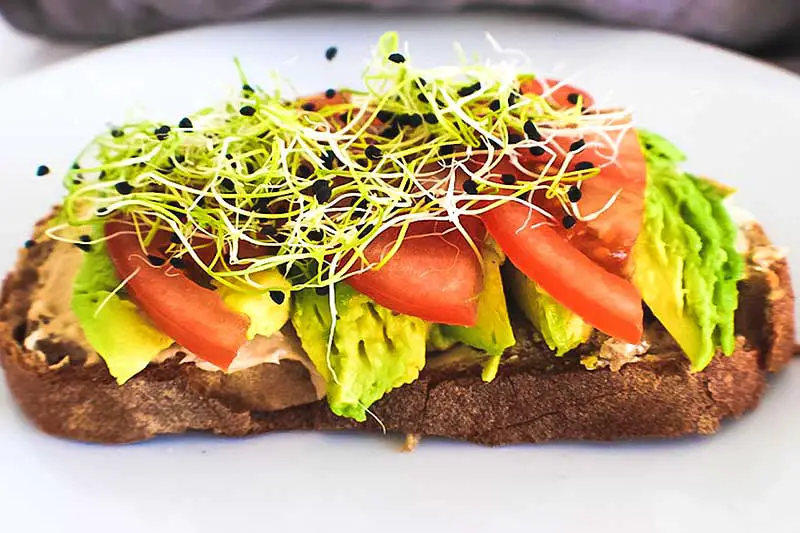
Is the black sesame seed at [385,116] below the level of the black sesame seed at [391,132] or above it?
above

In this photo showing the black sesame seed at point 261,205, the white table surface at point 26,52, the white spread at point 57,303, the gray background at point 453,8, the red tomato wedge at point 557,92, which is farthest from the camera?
the white table surface at point 26,52

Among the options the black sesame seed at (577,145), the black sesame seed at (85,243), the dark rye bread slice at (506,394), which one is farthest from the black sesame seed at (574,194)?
the black sesame seed at (85,243)

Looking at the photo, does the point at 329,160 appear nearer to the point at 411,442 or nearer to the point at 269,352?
the point at 269,352

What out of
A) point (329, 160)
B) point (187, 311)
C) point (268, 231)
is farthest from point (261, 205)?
point (187, 311)

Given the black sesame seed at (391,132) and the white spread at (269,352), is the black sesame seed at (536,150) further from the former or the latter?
the white spread at (269,352)

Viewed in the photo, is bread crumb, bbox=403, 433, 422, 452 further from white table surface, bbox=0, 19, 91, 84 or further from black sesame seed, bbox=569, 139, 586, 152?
white table surface, bbox=0, 19, 91, 84

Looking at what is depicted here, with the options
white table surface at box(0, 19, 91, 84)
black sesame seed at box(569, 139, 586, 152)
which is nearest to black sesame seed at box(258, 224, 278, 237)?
black sesame seed at box(569, 139, 586, 152)

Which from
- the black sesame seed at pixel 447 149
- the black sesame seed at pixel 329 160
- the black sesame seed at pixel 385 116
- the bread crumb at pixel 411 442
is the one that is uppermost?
the black sesame seed at pixel 385 116
